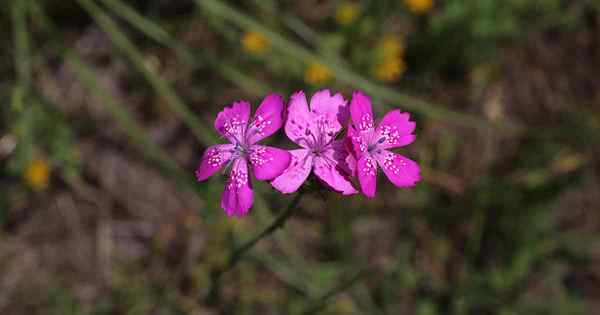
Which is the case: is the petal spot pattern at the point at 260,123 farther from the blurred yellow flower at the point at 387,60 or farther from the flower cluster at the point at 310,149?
the blurred yellow flower at the point at 387,60

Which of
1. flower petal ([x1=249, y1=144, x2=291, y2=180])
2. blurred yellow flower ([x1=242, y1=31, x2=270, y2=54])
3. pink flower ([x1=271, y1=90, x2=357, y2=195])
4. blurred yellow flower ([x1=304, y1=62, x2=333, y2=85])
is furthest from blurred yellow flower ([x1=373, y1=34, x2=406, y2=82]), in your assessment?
flower petal ([x1=249, y1=144, x2=291, y2=180])

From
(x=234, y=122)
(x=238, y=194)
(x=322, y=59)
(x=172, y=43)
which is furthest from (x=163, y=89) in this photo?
(x=238, y=194)

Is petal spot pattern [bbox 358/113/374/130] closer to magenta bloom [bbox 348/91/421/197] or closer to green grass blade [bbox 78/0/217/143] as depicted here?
magenta bloom [bbox 348/91/421/197]

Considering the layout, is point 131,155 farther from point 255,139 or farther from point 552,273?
point 552,273

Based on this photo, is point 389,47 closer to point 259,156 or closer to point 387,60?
point 387,60

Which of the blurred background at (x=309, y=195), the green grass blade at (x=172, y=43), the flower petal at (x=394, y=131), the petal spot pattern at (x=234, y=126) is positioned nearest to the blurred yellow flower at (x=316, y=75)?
the blurred background at (x=309, y=195)

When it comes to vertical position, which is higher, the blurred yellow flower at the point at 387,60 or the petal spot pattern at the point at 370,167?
the blurred yellow flower at the point at 387,60
